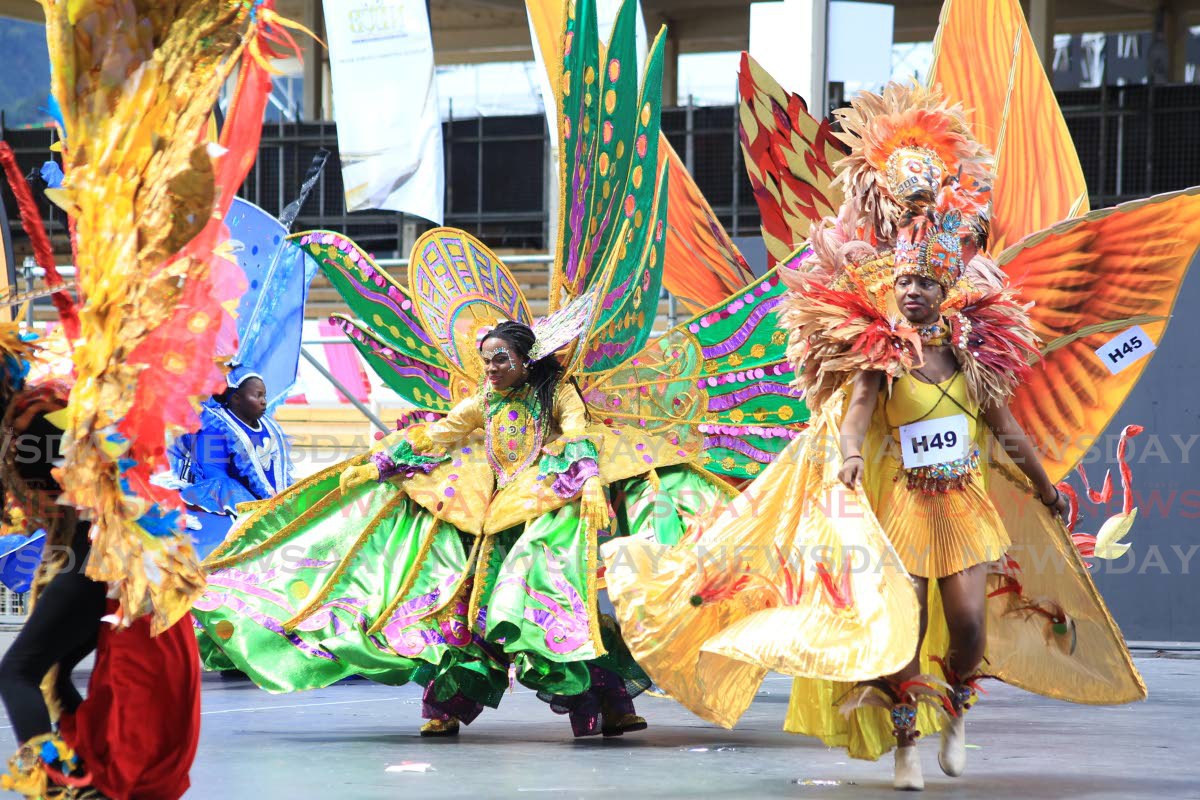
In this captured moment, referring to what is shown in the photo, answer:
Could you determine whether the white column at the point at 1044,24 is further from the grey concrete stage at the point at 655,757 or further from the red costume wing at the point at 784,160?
the grey concrete stage at the point at 655,757

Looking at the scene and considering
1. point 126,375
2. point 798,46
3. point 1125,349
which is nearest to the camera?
point 126,375

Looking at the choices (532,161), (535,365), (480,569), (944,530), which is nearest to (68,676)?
(480,569)

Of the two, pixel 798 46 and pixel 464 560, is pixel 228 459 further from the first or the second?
pixel 798 46

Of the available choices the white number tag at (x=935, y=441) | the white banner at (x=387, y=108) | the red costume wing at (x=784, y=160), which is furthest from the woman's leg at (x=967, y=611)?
the white banner at (x=387, y=108)

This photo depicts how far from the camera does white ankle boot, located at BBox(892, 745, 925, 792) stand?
474 cm

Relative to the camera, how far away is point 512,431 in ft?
20.6

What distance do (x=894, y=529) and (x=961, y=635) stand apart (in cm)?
36

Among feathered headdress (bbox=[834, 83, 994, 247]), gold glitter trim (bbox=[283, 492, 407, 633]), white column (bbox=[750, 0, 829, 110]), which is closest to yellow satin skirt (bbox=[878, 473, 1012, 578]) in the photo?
feathered headdress (bbox=[834, 83, 994, 247])

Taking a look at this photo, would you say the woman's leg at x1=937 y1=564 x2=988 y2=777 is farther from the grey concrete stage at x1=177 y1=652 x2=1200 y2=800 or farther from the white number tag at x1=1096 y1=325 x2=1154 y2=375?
the white number tag at x1=1096 y1=325 x2=1154 y2=375

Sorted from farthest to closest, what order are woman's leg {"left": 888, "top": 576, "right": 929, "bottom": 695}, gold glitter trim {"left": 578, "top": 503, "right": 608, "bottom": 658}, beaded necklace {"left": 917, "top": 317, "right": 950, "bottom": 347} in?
gold glitter trim {"left": 578, "top": 503, "right": 608, "bottom": 658}, beaded necklace {"left": 917, "top": 317, "right": 950, "bottom": 347}, woman's leg {"left": 888, "top": 576, "right": 929, "bottom": 695}

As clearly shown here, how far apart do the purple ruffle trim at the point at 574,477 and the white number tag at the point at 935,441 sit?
146 centimetres

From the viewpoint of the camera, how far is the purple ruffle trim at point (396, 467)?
6.37 m

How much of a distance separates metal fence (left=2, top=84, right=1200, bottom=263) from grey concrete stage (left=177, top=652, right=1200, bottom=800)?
11.5 meters

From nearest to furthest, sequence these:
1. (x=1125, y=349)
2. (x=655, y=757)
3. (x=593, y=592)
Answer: (x=655, y=757) < (x=593, y=592) < (x=1125, y=349)
